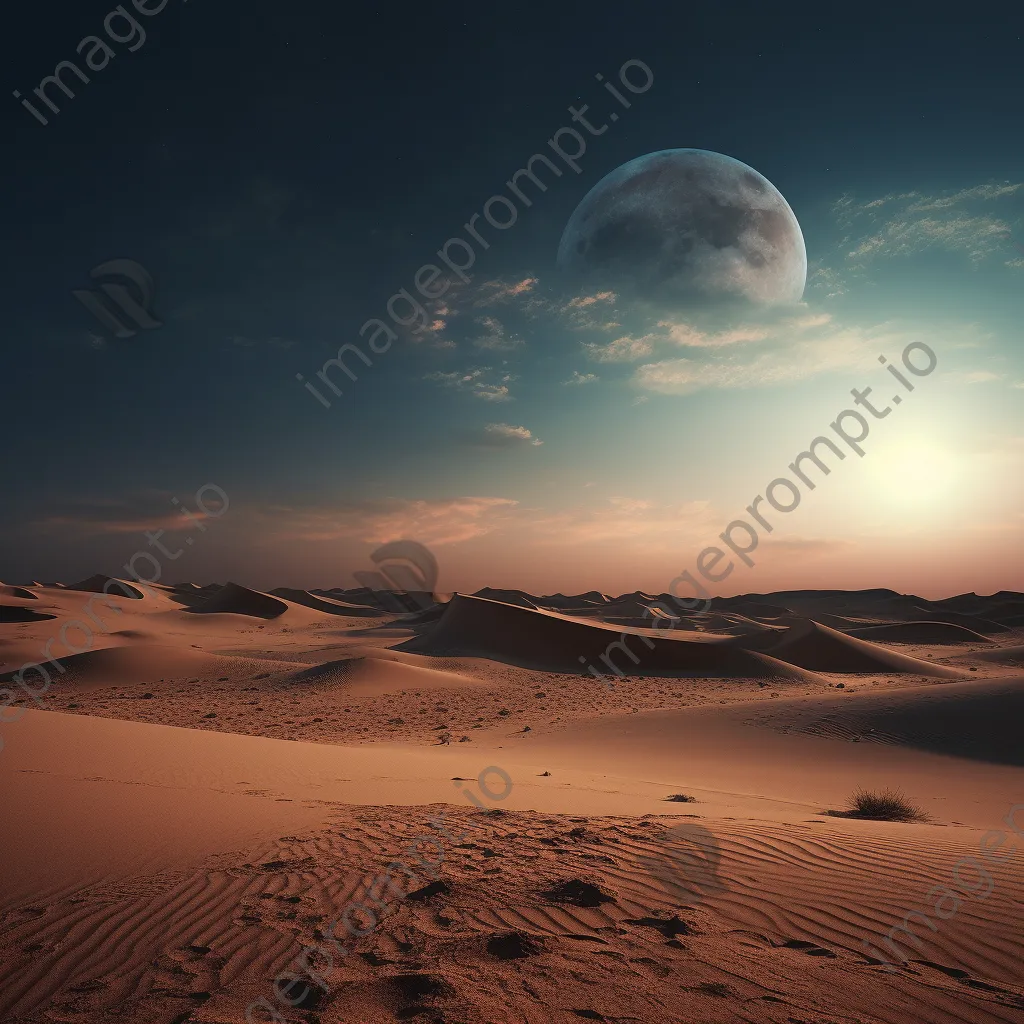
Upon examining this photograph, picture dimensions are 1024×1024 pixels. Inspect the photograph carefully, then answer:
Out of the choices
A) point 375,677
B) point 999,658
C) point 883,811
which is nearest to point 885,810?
point 883,811

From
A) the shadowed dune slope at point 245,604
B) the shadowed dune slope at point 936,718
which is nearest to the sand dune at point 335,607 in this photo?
the shadowed dune slope at point 245,604

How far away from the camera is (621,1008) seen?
3.26 metres

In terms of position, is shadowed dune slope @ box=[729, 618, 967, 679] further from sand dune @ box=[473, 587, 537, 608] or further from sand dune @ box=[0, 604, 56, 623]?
sand dune @ box=[473, 587, 537, 608]

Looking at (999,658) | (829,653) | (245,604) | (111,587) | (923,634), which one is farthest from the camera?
(111,587)

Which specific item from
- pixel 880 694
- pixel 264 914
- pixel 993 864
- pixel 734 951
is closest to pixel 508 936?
pixel 734 951

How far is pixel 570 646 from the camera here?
36938mm

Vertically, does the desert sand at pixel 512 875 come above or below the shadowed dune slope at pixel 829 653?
below

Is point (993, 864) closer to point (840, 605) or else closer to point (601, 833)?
point (601, 833)

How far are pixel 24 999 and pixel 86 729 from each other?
8.70 m

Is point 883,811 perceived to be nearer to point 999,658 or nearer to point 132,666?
point 132,666

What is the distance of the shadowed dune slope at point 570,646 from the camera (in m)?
34.2

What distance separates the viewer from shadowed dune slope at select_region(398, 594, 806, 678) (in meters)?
34.2

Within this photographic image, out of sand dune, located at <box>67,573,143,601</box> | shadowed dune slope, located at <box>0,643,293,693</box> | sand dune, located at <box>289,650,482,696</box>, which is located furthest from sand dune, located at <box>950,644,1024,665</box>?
sand dune, located at <box>67,573,143,601</box>

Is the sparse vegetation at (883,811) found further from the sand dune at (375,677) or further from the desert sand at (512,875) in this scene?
the sand dune at (375,677)
